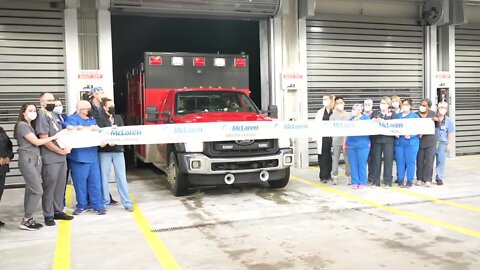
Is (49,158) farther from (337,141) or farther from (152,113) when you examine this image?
(337,141)

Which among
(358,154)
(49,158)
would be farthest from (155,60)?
(358,154)

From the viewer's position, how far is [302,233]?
5.57 m

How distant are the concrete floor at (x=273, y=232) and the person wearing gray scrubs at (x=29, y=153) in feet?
1.68

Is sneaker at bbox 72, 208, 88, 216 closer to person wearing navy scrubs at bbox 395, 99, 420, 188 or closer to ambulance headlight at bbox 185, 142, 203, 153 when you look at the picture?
ambulance headlight at bbox 185, 142, 203, 153

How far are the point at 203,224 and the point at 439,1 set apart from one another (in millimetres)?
10105

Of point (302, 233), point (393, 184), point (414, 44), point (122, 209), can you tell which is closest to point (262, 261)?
point (302, 233)

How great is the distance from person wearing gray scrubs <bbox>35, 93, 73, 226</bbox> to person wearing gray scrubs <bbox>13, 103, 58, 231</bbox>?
0.11 metres

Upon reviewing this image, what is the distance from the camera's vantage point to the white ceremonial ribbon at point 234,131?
6.64 m

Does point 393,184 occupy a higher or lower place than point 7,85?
lower

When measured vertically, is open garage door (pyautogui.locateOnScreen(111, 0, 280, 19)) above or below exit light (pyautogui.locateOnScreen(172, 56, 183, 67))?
above

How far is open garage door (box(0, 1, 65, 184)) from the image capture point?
9.71 meters

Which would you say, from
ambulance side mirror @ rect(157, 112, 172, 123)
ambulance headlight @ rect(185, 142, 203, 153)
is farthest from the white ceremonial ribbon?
ambulance side mirror @ rect(157, 112, 172, 123)

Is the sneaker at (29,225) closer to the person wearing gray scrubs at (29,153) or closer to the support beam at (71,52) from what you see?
the person wearing gray scrubs at (29,153)

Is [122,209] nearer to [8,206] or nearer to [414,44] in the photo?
[8,206]
